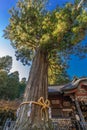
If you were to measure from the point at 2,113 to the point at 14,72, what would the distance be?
17.9 meters

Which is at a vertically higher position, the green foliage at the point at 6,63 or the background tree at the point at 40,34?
the green foliage at the point at 6,63

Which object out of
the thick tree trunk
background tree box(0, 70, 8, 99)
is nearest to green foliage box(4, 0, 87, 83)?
the thick tree trunk

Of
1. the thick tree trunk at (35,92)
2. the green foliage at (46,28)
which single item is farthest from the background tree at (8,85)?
the thick tree trunk at (35,92)

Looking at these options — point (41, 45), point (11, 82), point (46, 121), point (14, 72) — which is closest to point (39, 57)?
point (41, 45)

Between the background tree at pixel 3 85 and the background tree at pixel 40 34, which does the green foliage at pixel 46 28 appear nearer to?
the background tree at pixel 40 34

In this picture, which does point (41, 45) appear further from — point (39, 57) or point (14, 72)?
point (14, 72)

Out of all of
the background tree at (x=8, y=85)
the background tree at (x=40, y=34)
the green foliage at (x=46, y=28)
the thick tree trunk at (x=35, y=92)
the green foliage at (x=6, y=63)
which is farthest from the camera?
the green foliage at (x=6, y=63)

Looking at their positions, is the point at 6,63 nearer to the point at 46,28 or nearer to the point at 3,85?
the point at 3,85

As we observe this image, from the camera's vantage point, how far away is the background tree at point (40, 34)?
871 centimetres

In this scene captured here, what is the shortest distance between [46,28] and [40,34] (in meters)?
0.63

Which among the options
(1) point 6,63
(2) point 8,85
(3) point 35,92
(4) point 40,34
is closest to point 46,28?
(4) point 40,34

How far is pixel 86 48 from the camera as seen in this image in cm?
1328

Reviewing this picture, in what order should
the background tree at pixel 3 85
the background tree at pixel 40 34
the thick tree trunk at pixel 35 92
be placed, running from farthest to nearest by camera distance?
the background tree at pixel 3 85 < the background tree at pixel 40 34 < the thick tree trunk at pixel 35 92

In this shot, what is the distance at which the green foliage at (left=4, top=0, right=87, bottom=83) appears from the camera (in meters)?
9.95
